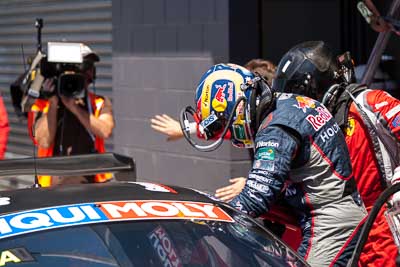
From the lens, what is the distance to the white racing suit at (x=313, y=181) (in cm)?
398

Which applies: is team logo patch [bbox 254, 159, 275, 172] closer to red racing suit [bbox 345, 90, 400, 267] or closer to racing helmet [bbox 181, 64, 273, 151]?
racing helmet [bbox 181, 64, 273, 151]

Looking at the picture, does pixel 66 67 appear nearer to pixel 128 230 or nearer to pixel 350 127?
pixel 350 127

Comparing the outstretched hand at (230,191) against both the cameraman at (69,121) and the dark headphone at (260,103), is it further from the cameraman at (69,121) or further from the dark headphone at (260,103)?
the cameraman at (69,121)

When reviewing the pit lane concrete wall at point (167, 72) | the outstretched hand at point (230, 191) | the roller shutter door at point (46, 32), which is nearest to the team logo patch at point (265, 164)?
the outstretched hand at point (230, 191)

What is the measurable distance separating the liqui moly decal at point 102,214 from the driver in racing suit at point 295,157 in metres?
0.28

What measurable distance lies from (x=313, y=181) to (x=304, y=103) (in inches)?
12.9

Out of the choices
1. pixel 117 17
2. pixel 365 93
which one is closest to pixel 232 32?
pixel 117 17

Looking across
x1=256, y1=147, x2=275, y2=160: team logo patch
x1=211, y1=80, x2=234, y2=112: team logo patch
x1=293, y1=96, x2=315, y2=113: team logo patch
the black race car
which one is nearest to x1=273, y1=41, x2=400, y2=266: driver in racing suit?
x1=293, y1=96, x2=315, y2=113: team logo patch

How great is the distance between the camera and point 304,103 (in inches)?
165

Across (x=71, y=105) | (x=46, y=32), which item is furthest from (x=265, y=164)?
(x=46, y=32)

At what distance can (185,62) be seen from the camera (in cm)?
838

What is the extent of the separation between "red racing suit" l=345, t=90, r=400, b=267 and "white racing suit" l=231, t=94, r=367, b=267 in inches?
14.9

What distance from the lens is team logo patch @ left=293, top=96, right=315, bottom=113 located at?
414 centimetres

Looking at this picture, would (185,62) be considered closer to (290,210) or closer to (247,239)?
(290,210)
